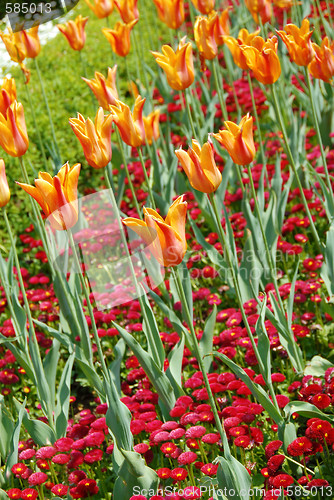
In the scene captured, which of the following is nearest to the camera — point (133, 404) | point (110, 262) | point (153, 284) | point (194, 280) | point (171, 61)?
point (133, 404)

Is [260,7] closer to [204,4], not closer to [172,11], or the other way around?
A: [204,4]

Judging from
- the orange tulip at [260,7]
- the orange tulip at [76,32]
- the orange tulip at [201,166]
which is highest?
the orange tulip at [76,32]

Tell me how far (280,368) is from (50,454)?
97cm

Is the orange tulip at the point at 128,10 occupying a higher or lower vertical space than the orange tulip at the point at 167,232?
higher

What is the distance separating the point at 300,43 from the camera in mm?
2422

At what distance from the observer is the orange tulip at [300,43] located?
7.90ft

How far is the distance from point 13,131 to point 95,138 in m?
0.28

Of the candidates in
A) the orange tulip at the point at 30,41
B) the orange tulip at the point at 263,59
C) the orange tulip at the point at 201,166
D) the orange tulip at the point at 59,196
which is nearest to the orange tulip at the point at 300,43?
the orange tulip at the point at 263,59

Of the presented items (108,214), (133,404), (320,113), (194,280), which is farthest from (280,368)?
(320,113)

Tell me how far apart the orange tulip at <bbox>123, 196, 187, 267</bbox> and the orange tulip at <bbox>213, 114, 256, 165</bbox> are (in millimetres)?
422

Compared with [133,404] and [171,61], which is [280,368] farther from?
[171,61]

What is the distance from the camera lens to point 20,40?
115 inches

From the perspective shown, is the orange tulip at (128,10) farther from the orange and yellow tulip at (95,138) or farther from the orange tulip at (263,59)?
the orange and yellow tulip at (95,138)

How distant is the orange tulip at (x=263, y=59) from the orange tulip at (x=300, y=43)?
0.27m
